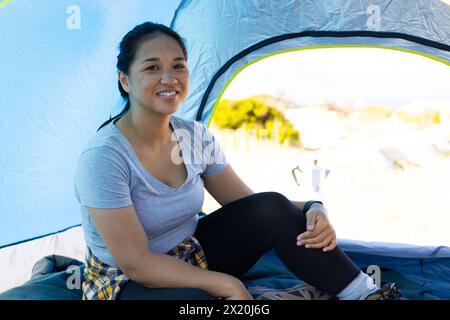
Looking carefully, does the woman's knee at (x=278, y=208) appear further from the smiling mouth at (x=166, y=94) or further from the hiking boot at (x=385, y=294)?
the smiling mouth at (x=166, y=94)

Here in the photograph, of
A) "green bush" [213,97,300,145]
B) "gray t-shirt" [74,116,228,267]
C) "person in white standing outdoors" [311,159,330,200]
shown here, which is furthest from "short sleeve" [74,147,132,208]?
"green bush" [213,97,300,145]

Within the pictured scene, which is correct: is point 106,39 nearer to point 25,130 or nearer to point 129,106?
point 25,130

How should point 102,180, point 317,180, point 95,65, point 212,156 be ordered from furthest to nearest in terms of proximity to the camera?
1. point 317,180
2. point 95,65
3. point 212,156
4. point 102,180

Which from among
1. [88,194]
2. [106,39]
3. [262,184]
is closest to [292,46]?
[106,39]

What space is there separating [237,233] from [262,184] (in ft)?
8.58

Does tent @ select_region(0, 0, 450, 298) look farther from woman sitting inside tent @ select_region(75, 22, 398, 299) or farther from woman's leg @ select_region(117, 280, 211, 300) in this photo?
woman's leg @ select_region(117, 280, 211, 300)

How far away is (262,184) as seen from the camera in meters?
3.92

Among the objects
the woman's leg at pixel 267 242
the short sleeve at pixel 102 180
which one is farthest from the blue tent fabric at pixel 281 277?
the short sleeve at pixel 102 180

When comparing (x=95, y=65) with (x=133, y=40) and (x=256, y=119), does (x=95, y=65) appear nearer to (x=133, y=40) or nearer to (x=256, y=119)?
(x=133, y=40)

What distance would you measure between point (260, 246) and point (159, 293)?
0.95ft

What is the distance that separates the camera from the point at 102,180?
115cm

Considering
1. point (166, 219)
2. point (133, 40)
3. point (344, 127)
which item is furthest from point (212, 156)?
point (344, 127)

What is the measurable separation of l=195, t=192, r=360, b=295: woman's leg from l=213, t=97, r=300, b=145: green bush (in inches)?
127

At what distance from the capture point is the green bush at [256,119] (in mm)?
4597
